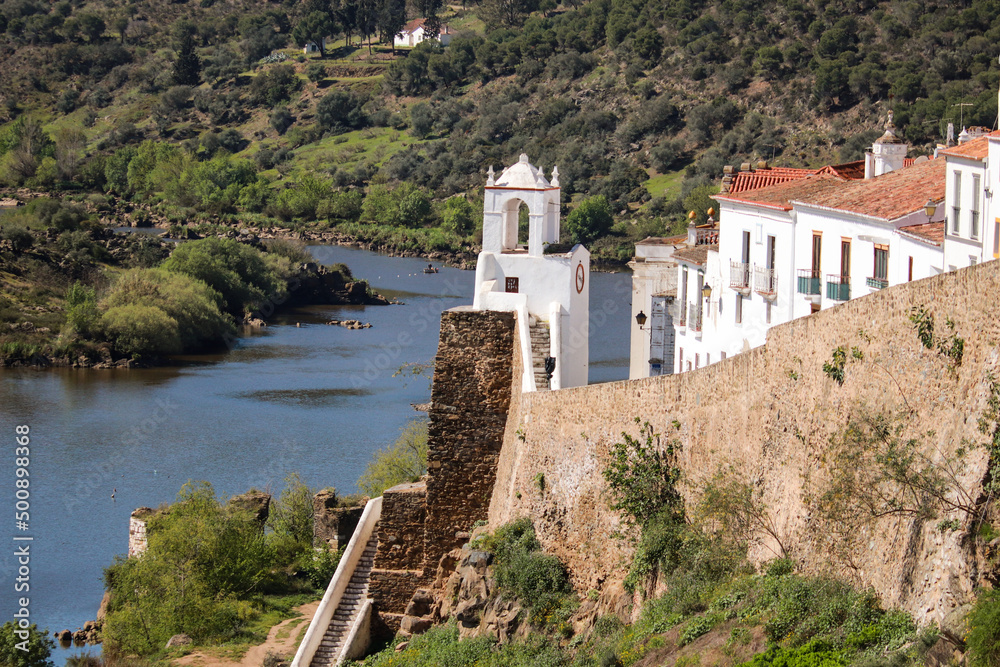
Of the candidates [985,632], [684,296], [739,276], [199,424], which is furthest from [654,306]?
[199,424]

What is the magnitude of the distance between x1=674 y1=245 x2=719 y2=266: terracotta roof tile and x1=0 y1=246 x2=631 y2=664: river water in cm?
1736

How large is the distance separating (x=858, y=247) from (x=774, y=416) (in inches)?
320

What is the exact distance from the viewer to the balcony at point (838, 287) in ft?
78.1

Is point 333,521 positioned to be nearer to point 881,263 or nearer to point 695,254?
point 695,254

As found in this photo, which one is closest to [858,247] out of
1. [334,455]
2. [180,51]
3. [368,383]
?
[334,455]

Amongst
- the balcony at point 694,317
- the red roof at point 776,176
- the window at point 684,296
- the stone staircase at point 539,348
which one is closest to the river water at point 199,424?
the stone staircase at point 539,348

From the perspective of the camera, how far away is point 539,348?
25.8m

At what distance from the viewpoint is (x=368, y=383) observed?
6881 centimetres

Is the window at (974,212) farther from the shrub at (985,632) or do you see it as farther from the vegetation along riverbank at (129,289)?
the vegetation along riverbank at (129,289)

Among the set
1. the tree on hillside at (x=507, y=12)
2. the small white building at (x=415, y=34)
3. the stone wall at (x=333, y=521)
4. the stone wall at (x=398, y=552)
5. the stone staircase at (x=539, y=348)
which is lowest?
the stone wall at (x=333, y=521)

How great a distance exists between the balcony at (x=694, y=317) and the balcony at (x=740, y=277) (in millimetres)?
2661

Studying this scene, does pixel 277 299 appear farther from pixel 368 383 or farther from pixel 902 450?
pixel 902 450

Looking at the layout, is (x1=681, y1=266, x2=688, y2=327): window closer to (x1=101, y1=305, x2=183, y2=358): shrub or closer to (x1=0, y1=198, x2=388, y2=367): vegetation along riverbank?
(x1=0, y1=198, x2=388, y2=367): vegetation along riverbank

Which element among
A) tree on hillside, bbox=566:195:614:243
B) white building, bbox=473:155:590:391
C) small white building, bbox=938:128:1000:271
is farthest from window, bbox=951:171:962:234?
tree on hillside, bbox=566:195:614:243
